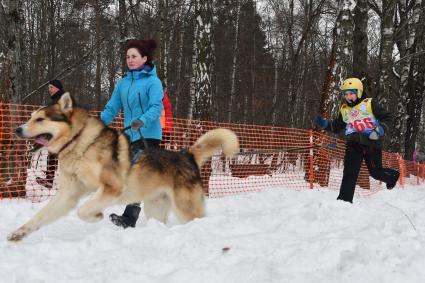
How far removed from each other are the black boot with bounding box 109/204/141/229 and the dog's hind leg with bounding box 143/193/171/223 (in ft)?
0.47

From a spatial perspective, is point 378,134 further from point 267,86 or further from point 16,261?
point 267,86

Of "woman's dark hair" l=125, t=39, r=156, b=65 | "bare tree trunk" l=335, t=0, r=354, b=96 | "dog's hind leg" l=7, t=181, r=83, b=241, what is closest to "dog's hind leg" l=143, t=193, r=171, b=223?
"dog's hind leg" l=7, t=181, r=83, b=241

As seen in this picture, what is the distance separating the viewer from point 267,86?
2181 cm

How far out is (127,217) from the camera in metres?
4.08

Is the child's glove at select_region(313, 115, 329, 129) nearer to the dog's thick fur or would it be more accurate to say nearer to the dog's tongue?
the dog's thick fur

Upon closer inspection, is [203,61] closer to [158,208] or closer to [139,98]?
[139,98]

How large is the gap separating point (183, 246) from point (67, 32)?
17.1 metres

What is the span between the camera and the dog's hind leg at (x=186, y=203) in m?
3.74

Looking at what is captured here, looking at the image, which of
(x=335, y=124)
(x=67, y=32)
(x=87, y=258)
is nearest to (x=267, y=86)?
(x=67, y=32)

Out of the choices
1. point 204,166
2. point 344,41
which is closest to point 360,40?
point 344,41

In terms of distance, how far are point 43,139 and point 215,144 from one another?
1.59 m

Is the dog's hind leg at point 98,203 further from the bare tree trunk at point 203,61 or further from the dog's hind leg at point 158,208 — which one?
the bare tree trunk at point 203,61

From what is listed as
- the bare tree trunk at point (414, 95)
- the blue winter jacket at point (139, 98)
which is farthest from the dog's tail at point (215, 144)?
the bare tree trunk at point (414, 95)

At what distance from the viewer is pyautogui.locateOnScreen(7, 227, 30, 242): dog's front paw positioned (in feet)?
10.1
